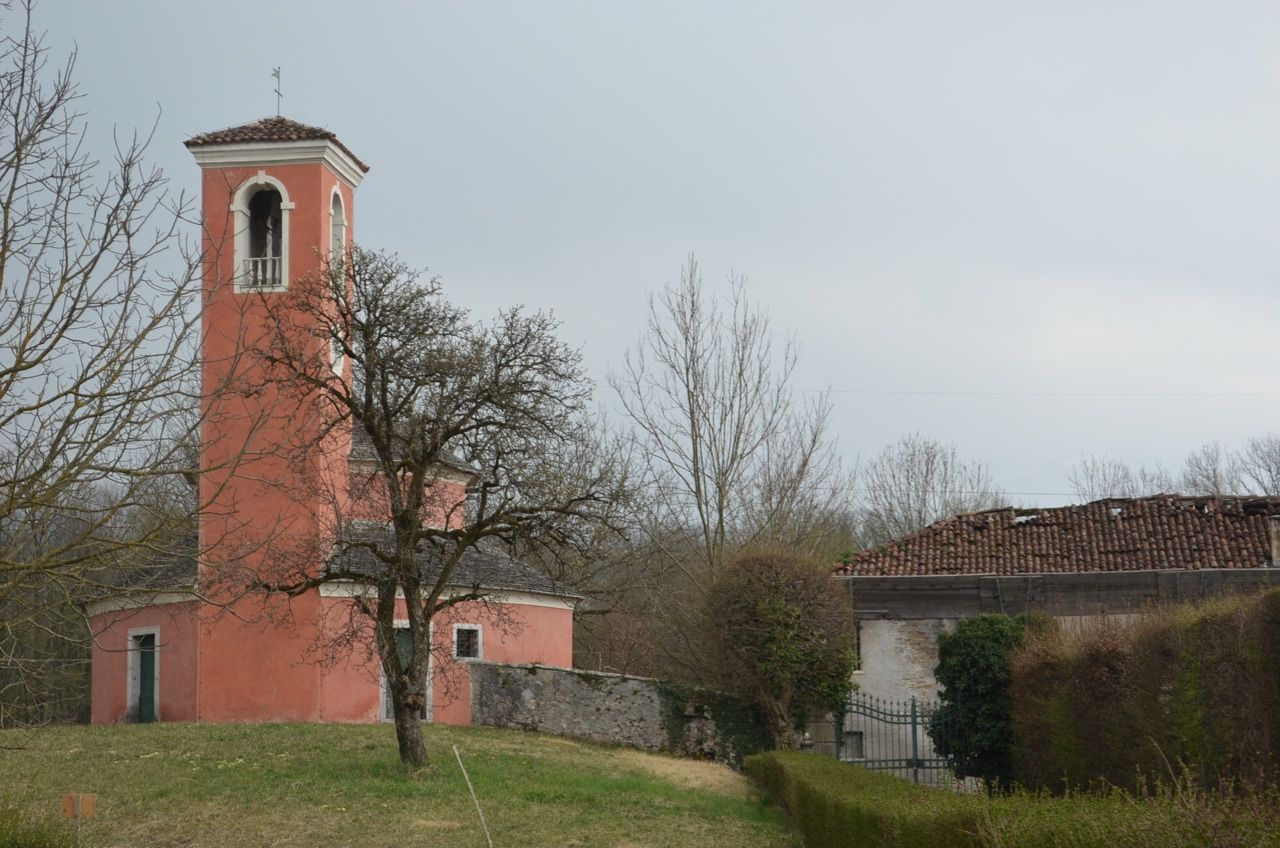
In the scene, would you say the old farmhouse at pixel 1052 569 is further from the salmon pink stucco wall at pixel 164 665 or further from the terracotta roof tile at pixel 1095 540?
the salmon pink stucco wall at pixel 164 665

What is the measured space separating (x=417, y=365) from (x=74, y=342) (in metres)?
10.9

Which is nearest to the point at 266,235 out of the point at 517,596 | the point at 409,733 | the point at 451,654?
the point at 517,596

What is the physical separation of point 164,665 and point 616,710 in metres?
9.72

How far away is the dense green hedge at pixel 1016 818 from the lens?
690cm

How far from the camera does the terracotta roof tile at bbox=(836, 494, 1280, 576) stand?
26.2 metres

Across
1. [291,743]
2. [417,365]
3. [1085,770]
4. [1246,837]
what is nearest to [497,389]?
[417,365]

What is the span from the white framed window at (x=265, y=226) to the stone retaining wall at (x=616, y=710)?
946 centimetres

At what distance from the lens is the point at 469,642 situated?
2997cm

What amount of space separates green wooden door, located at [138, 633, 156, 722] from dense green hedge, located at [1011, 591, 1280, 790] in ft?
60.2

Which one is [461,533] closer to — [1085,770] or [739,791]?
[739,791]

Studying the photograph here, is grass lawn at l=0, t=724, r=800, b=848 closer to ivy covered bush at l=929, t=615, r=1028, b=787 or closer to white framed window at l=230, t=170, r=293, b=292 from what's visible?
ivy covered bush at l=929, t=615, r=1028, b=787

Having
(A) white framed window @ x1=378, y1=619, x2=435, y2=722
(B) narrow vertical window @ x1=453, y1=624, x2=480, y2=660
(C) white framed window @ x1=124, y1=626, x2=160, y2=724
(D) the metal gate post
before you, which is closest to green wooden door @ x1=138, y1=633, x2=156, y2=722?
(C) white framed window @ x1=124, y1=626, x2=160, y2=724

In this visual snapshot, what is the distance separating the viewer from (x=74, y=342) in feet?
29.6

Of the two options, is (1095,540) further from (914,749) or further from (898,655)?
(914,749)
